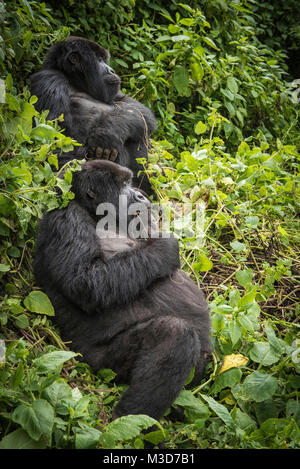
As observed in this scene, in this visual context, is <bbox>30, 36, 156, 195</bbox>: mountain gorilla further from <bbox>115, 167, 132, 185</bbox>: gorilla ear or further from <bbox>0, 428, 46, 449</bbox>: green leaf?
<bbox>0, 428, 46, 449</bbox>: green leaf

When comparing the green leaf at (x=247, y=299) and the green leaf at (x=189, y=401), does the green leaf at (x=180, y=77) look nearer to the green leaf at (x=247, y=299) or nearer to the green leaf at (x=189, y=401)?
the green leaf at (x=247, y=299)

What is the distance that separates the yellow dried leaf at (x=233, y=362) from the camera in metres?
2.88

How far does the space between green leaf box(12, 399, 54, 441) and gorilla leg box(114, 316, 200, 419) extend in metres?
0.56

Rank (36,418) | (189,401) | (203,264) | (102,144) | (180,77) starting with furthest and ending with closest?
(180,77)
(102,144)
(203,264)
(189,401)
(36,418)

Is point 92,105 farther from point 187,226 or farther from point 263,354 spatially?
point 263,354

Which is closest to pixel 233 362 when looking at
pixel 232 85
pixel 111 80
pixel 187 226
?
pixel 187 226

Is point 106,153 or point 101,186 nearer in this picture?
point 101,186

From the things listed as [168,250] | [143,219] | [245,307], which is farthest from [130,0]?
[245,307]

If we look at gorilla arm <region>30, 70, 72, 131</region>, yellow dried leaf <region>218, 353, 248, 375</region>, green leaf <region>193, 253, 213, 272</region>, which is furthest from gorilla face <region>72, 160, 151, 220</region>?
yellow dried leaf <region>218, 353, 248, 375</region>

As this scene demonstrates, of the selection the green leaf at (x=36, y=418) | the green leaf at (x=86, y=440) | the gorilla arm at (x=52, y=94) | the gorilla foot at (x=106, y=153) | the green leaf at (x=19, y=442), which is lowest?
the green leaf at (x=19, y=442)

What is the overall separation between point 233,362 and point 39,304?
3.84 feet

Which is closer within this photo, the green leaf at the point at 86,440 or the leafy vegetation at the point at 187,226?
the green leaf at the point at 86,440

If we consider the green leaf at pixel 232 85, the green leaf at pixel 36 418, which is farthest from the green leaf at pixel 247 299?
the green leaf at pixel 232 85

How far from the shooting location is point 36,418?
1977 mm
